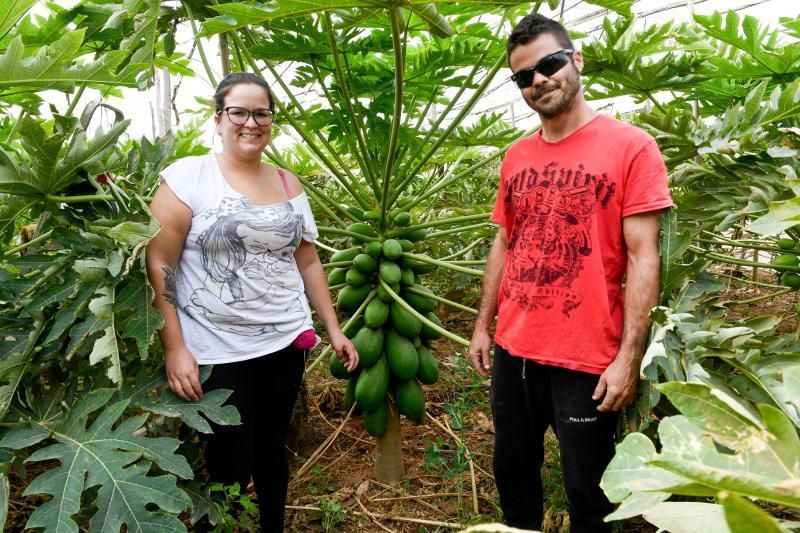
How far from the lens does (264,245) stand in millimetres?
1658

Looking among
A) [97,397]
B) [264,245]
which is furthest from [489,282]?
[97,397]

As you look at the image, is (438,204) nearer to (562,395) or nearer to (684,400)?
(562,395)

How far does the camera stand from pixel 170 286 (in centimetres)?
157

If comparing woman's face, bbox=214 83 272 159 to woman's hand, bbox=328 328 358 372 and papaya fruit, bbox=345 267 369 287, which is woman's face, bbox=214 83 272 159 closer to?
woman's hand, bbox=328 328 358 372

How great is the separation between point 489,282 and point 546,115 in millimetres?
539

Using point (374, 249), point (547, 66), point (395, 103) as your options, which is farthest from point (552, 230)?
point (374, 249)

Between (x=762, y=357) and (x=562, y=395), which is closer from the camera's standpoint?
(x=762, y=357)

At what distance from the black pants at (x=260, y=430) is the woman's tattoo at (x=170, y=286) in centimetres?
21

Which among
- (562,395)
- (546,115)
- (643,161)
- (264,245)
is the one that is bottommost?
(562,395)

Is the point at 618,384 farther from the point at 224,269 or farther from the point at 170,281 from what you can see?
the point at 170,281

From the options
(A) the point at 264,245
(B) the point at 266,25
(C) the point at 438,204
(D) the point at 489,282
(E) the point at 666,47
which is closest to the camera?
(A) the point at 264,245

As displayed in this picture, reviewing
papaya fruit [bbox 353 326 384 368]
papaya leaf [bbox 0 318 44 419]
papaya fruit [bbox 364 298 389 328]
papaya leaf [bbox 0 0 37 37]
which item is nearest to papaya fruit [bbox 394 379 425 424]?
papaya fruit [bbox 353 326 384 368]

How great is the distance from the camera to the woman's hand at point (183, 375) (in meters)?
1.53

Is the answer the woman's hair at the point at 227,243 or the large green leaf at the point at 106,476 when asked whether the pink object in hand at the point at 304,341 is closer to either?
the woman's hair at the point at 227,243
